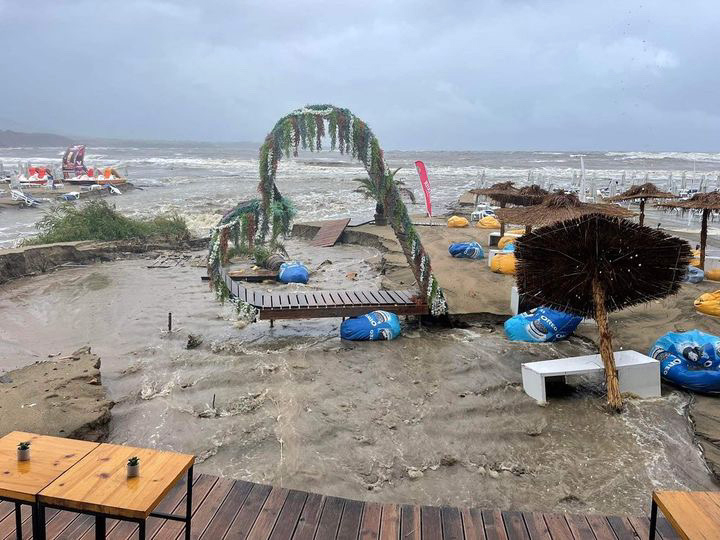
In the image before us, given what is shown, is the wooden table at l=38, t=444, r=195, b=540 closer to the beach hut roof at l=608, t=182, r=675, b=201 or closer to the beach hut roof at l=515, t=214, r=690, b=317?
the beach hut roof at l=515, t=214, r=690, b=317

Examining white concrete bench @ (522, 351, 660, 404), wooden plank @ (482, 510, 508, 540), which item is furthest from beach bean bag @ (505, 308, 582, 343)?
wooden plank @ (482, 510, 508, 540)

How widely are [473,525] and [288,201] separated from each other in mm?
6359

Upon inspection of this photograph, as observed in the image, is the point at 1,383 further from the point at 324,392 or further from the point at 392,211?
the point at 392,211

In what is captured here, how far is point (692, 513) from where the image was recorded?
2867 mm

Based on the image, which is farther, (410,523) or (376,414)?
(376,414)

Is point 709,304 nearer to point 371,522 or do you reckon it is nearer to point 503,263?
point 503,263

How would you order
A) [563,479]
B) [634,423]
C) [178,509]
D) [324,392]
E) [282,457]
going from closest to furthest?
[178,509] → [563,479] → [282,457] → [634,423] → [324,392]

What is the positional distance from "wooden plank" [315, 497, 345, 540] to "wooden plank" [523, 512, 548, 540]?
138 cm

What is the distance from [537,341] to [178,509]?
6.56m

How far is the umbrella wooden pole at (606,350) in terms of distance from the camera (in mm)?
6598

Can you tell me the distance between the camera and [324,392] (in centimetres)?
737

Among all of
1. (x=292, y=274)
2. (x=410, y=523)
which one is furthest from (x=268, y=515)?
(x=292, y=274)

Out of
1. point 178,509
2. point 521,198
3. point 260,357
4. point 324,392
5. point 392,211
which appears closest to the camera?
point 178,509

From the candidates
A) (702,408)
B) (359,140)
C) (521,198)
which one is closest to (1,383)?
(359,140)
